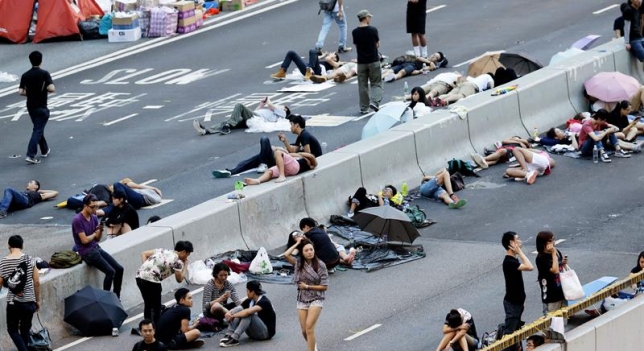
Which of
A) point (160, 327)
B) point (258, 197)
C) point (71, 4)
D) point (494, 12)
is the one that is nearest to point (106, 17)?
point (71, 4)

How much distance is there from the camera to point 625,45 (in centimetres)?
2873


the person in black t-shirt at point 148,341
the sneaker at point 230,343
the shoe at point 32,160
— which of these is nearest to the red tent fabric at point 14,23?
the shoe at point 32,160

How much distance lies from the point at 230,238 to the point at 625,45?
11.1 metres

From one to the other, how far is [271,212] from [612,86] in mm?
8207

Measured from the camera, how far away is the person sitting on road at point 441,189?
22.7 meters

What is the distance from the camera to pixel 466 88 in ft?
89.4

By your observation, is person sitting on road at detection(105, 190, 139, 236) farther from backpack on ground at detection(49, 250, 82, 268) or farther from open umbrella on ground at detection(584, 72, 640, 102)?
open umbrella on ground at detection(584, 72, 640, 102)

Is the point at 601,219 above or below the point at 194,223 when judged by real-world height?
below

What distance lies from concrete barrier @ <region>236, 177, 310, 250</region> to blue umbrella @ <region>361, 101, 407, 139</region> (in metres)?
3.30

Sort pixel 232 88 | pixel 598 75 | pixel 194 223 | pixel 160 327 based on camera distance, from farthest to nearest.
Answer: pixel 232 88 < pixel 598 75 < pixel 194 223 < pixel 160 327

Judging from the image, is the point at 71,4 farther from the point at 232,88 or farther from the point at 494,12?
the point at 494,12

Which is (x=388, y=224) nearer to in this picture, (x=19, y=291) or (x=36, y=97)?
(x=19, y=291)

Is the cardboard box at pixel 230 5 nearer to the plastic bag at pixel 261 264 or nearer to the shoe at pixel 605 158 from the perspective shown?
the shoe at pixel 605 158

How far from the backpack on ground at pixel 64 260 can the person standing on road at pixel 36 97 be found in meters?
7.35
